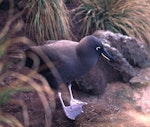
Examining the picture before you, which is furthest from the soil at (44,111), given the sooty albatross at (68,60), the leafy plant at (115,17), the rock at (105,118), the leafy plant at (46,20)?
the leafy plant at (115,17)

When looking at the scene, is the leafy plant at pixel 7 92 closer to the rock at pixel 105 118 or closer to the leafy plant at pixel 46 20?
the rock at pixel 105 118

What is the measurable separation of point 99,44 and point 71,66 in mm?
392

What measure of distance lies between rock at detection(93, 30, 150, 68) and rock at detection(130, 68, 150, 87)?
0.17 meters

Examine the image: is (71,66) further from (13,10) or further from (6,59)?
(13,10)

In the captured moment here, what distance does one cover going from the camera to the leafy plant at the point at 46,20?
5.83m

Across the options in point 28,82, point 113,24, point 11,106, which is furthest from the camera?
point 113,24

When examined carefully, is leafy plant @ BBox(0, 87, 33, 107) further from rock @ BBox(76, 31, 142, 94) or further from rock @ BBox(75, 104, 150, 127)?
rock @ BBox(76, 31, 142, 94)

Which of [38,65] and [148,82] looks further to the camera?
[148,82]

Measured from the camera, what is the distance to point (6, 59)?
15.4ft

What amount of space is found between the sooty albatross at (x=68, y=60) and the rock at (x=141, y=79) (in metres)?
1.30

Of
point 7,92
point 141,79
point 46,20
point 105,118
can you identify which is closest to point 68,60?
point 105,118

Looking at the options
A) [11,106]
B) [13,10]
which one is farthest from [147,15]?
[11,106]

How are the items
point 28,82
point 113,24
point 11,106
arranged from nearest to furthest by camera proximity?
point 28,82
point 11,106
point 113,24

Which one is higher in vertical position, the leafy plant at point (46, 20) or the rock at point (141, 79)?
the leafy plant at point (46, 20)
